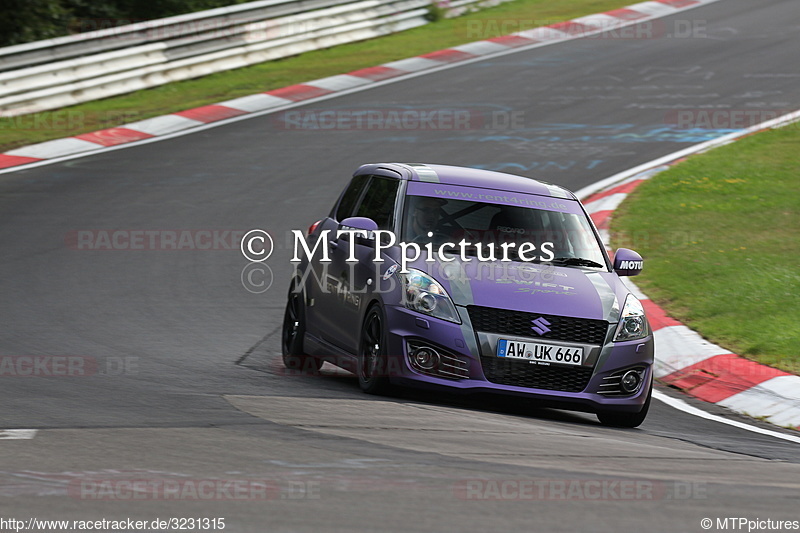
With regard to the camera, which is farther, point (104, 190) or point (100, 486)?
point (104, 190)

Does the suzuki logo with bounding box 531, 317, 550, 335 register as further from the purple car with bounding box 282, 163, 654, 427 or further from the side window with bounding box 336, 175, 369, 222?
the side window with bounding box 336, 175, 369, 222

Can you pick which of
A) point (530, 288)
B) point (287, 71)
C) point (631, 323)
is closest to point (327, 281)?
point (530, 288)

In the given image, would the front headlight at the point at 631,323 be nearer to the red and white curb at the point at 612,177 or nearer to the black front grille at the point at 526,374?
the black front grille at the point at 526,374

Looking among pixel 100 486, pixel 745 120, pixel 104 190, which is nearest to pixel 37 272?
pixel 104 190

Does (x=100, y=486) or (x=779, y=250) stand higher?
(x=100, y=486)

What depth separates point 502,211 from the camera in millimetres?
9016

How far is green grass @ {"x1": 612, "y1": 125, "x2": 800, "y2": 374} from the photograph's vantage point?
1070 cm

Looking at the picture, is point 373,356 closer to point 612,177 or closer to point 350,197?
point 350,197

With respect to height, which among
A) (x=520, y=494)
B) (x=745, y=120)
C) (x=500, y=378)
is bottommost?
(x=745, y=120)

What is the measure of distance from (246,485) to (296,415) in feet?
6.17

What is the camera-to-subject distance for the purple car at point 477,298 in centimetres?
786

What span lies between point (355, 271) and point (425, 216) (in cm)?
63

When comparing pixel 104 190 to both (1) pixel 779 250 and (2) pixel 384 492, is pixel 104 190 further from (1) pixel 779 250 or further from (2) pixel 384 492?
(2) pixel 384 492

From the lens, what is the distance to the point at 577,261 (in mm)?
8766
